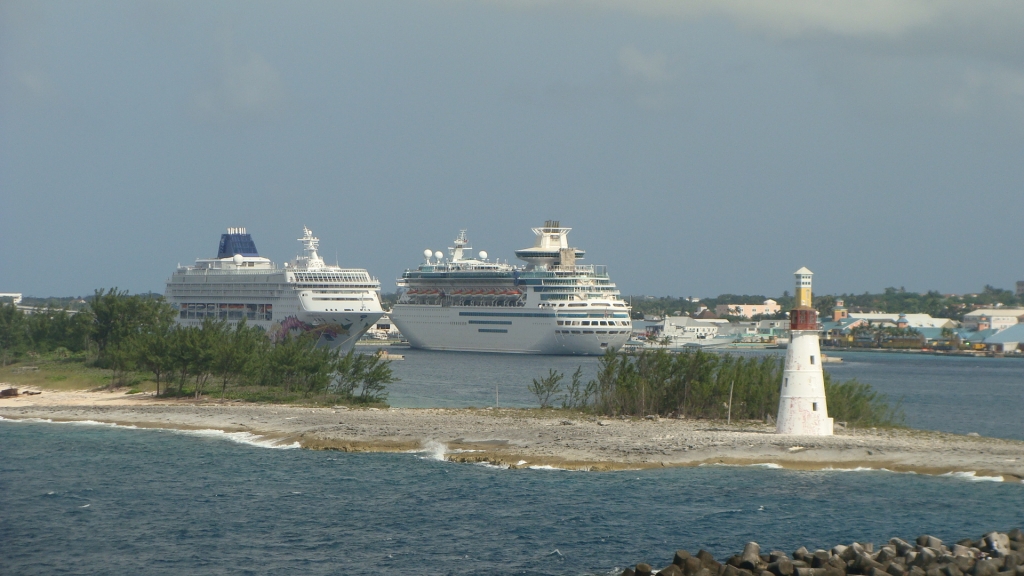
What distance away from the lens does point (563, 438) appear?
3089cm

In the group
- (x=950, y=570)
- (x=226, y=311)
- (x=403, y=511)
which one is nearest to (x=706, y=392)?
(x=403, y=511)

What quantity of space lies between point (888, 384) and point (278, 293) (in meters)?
43.3

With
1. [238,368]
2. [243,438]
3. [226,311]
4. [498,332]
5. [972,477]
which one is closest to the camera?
[972,477]

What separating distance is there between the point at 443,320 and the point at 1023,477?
80.3 meters

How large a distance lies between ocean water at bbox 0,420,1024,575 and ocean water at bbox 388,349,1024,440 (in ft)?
52.4

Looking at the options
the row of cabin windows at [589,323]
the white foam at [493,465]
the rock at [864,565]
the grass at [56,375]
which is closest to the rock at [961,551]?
the rock at [864,565]

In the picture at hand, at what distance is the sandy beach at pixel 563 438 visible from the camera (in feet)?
91.3

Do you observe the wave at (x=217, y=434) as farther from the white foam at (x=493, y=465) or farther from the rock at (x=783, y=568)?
the rock at (x=783, y=568)

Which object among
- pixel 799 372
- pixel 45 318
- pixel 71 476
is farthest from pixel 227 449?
pixel 45 318

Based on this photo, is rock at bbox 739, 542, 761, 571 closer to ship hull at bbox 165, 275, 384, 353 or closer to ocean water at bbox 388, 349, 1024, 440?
ocean water at bbox 388, 349, 1024, 440

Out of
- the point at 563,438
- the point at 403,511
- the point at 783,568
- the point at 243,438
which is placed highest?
the point at 563,438

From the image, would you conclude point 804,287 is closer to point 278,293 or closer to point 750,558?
point 750,558

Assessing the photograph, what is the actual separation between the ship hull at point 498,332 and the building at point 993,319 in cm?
7278

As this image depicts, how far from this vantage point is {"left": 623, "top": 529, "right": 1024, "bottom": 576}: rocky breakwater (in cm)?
1714
